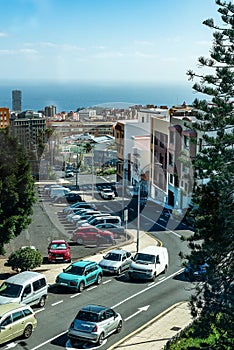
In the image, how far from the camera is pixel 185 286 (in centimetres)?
1994

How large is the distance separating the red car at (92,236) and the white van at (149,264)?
4956 mm

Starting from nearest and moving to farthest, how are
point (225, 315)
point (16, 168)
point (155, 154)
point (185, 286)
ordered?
1. point (225, 315)
2. point (185, 286)
3. point (16, 168)
4. point (155, 154)

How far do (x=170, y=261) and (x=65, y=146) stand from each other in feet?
129

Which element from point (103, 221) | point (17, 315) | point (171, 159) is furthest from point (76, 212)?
point (17, 315)

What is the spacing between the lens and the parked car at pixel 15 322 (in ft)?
45.6

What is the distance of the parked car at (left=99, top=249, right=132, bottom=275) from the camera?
2117cm

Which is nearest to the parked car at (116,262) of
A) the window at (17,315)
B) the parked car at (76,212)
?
the window at (17,315)

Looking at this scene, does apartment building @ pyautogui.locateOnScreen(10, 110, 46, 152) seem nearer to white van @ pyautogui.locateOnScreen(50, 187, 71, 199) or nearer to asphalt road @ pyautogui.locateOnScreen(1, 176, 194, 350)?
white van @ pyautogui.locateOnScreen(50, 187, 71, 199)

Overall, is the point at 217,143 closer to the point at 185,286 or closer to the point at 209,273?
the point at 209,273

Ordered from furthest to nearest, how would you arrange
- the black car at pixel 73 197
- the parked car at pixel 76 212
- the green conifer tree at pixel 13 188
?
the black car at pixel 73 197 < the parked car at pixel 76 212 < the green conifer tree at pixel 13 188

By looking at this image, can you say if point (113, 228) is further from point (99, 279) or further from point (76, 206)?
point (99, 279)

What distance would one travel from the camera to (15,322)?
14.2m

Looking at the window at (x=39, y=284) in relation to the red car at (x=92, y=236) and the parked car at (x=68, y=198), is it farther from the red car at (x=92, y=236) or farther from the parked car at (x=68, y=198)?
the parked car at (x=68, y=198)

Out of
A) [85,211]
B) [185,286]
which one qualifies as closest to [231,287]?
[185,286]
